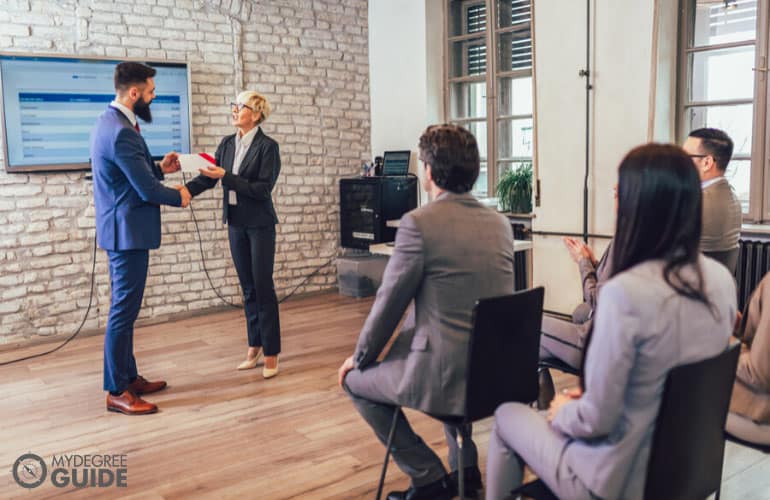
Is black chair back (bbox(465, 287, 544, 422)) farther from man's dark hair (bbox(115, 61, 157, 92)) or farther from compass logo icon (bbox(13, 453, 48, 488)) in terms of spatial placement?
man's dark hair (bbox(115, 61, 157, 92))

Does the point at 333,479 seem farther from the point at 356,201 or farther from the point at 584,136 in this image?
the point at 356,201

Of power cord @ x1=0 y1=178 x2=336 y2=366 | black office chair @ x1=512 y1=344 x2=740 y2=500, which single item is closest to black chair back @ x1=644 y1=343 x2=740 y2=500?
black office chair @ x1=512 y1=344 x2=740 y2=500

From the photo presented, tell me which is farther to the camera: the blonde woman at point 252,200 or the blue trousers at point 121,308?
the blonde woman at point 252,200

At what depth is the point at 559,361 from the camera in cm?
300

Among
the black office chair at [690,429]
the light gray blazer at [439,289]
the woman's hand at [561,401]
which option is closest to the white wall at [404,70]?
the light gray blazer at [439,289]

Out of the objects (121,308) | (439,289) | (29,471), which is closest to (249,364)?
(121,308)

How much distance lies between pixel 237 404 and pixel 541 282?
9.20ft

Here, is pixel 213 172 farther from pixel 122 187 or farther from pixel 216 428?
pixel 216 428

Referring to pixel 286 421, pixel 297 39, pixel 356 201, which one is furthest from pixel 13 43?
pixel 286 421

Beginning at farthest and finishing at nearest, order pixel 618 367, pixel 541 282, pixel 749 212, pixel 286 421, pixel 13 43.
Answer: pixel 541 282, pixel 13 43, pixel 749 212, pixel 286 421, pixel 618 367

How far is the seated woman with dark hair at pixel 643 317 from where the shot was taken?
62.6 inches

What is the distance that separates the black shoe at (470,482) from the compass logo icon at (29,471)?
1.72 metres

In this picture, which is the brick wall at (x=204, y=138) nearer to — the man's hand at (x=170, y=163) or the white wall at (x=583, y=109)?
the man's hand at (x=170, y=163)

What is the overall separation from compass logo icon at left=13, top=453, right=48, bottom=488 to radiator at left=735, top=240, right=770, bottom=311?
3.98m
